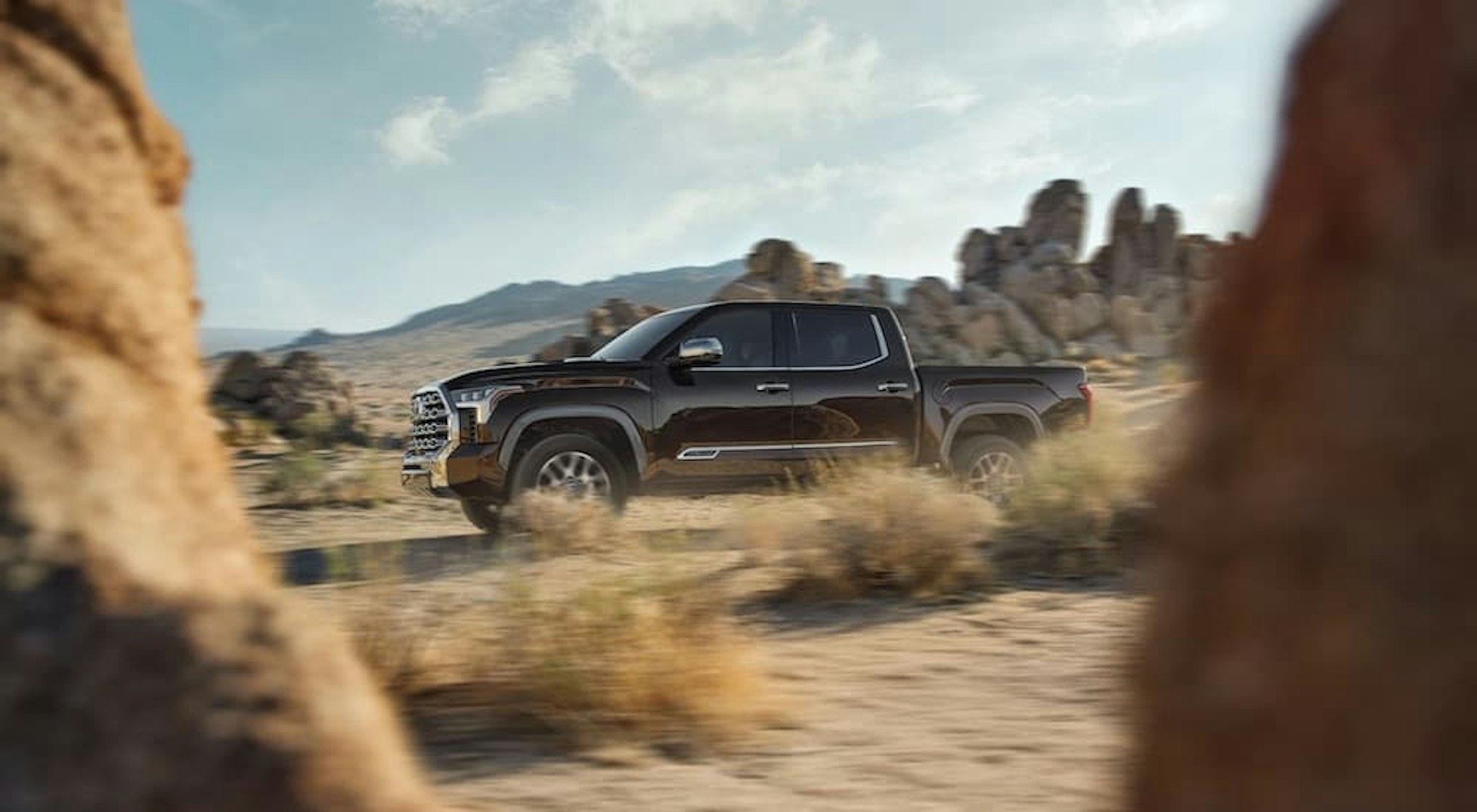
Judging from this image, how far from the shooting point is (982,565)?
7.88m

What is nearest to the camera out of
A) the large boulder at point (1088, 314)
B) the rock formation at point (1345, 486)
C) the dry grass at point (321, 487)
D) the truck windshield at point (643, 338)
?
the rock formation at point (1345, 486)

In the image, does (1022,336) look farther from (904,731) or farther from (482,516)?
(904,731)

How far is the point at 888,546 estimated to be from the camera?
25.2 feet

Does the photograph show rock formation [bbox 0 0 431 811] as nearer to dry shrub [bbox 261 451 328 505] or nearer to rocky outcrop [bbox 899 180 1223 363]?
dry shrub [bbox 261 451 328 505]

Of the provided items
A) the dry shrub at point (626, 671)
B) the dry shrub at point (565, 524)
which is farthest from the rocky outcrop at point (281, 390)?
the dry shrub at point (626, 671)

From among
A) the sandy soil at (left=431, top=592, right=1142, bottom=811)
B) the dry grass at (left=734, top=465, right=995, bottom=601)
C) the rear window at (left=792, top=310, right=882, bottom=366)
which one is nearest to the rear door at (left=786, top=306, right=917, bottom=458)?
the rear window at (left=792, top=310, right=882, bottom=366)

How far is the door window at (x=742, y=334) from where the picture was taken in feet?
34.4

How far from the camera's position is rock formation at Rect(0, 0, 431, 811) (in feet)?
5.91

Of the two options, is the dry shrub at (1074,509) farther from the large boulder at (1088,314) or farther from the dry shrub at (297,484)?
the large boulder at (1088,314)

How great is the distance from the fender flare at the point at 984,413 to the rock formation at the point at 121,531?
28.5 ft

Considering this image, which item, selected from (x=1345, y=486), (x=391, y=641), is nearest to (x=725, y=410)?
(x=391, y=641)

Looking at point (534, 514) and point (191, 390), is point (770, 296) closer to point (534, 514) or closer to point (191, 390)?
point (534, 514)

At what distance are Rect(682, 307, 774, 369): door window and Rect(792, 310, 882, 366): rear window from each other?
25 centimetres

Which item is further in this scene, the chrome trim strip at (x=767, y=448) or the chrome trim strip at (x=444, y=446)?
the chrome trim strip at (x=767, y=448)
